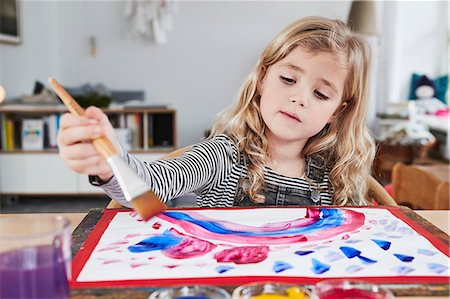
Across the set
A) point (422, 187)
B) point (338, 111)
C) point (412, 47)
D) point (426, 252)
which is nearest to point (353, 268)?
point (426, 252)

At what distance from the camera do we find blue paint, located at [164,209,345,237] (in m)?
0.95

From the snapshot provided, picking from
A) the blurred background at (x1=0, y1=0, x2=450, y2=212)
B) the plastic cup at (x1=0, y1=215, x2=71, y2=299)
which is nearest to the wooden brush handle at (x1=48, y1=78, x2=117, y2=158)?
the plastic cup at (x1=0, y1=215, x2=71, y2=299)

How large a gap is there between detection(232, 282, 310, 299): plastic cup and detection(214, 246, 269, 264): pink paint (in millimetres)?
204

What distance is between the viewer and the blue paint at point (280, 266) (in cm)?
77

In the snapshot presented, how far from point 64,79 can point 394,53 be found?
321 centimetres

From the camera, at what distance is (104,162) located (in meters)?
0.88

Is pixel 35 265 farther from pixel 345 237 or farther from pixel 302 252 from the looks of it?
pixel 345 237

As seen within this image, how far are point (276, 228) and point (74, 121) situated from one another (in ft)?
1.34

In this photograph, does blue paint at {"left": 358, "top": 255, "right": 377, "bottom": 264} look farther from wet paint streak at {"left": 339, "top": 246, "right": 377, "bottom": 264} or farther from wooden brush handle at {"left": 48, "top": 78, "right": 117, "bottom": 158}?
wooden brush handle at {"left": 48, "top": 78, "right": 117, "bottom": 158}

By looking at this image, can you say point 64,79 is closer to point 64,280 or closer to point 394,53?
point 394,53

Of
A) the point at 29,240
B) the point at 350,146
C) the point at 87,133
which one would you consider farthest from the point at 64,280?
the point at 350,146

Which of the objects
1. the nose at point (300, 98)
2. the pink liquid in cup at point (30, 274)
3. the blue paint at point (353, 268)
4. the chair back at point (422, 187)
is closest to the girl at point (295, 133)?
the nose at point (300, 98)

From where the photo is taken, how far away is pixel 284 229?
976 millimetres

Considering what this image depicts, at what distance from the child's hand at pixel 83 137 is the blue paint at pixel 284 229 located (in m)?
0.23
